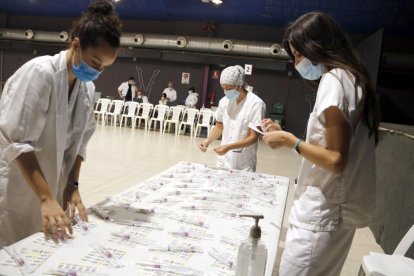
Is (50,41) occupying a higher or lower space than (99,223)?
higher

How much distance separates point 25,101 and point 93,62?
0.27 m

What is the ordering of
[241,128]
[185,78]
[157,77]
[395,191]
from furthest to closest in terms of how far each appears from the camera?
1. [157,77]
2. [185,78]
3. [395,191]
4. [241,128]

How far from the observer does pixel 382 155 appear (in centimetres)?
369

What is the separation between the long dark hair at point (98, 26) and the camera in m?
1.18

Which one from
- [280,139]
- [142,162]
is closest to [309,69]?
[280,139]

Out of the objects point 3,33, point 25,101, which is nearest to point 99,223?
point 25,101

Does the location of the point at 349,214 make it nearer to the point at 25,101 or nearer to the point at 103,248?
the point at 103,248

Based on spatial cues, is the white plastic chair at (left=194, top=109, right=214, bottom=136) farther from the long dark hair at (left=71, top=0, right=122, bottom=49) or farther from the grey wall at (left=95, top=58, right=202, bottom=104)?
the long dark hair at (left=71, top=0, right=122, bottom=49)

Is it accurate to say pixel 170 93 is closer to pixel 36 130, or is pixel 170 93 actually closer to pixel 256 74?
pixel 256 74

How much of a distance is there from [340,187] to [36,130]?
1065mm

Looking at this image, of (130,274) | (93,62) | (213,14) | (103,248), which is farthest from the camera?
(213,14)

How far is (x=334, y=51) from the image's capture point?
3.66 ft

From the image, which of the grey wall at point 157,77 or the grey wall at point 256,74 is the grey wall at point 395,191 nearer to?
the grey wall at point 256,74

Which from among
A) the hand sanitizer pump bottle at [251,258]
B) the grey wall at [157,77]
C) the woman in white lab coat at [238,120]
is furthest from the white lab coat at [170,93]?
the hand sanitizer pump bottle at [251,258]
